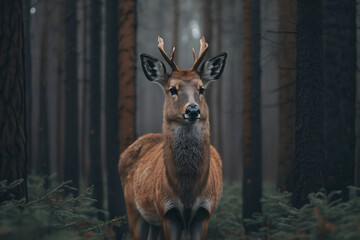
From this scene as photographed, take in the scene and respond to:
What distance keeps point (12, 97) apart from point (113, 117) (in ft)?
12.6

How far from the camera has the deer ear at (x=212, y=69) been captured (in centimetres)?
727

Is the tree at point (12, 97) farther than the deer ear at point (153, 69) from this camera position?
No

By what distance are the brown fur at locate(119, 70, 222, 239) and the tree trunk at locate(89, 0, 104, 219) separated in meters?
4.83

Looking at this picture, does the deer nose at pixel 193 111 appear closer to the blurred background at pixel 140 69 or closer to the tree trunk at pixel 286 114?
the blurred background at pixel 140 69

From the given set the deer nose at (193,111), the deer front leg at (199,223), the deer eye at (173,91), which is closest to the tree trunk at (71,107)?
the deer eye at (173,91)

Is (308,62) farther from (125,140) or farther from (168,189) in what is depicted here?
(125,140)

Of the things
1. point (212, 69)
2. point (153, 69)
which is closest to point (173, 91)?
point (153, 69)

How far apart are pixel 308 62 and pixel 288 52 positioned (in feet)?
21.2

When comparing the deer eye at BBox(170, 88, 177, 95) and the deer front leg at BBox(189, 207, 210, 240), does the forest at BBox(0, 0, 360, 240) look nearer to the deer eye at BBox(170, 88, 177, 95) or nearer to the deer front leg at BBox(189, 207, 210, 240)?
the deer eye at BBox(170, 88, 177, 95)

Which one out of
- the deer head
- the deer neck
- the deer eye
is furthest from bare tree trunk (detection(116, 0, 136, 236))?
the deer neck

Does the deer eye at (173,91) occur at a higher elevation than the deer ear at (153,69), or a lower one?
lower

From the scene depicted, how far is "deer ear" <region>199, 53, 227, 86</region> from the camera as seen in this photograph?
727 cm

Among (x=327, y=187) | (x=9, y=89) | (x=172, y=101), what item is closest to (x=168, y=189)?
(x=172, y=101)

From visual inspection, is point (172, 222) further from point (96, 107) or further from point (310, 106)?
point (96, 107)
